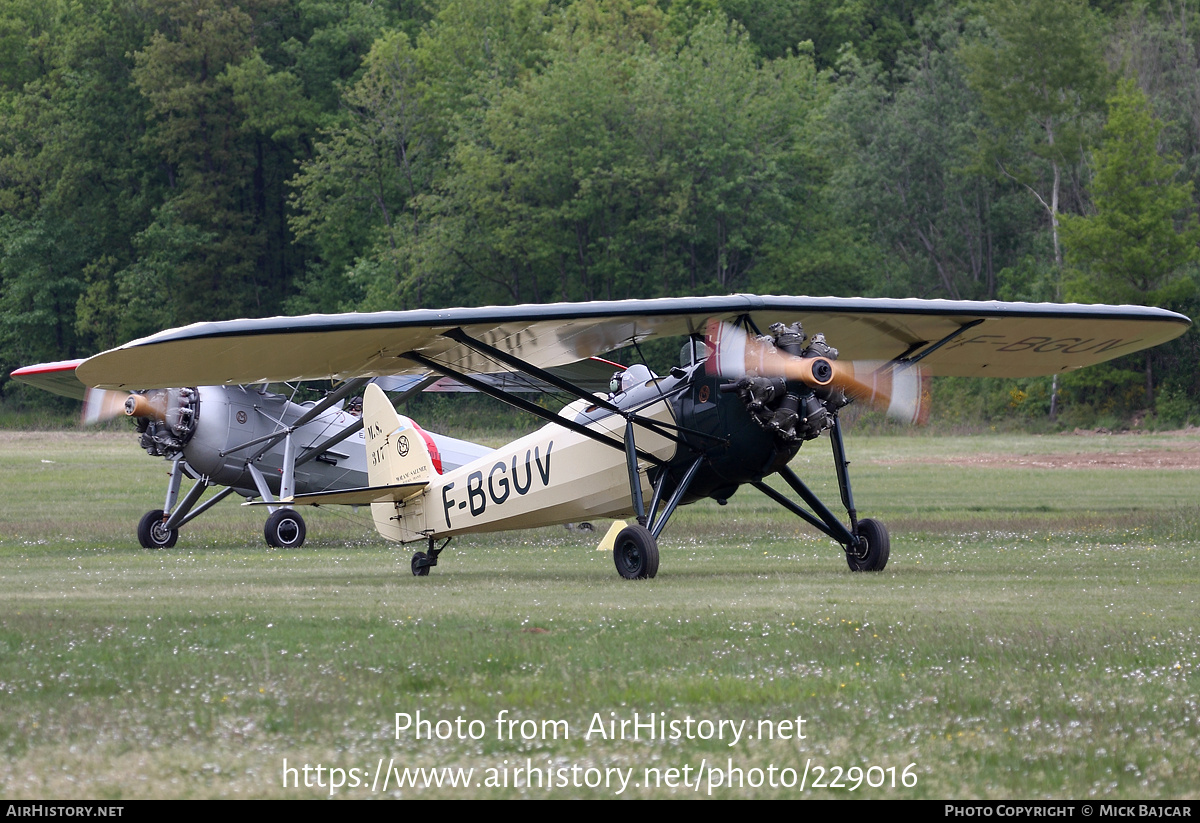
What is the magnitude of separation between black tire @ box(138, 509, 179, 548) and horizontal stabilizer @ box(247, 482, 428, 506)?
17.3 feet

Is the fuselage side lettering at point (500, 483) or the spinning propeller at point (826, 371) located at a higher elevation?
the spinning propeller at point (826, 371)

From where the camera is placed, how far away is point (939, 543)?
18.4m

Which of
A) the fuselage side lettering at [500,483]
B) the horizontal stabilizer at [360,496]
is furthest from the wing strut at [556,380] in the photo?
the horizontal stabilizer at [360,496]

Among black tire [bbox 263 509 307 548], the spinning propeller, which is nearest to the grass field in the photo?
the spinning propeller

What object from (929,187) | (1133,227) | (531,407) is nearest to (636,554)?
(531,407)

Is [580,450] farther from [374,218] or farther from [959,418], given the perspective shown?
[374,218]

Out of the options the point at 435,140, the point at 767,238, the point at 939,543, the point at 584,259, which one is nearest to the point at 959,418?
the point at 767,238

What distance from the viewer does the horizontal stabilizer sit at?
1553 cm

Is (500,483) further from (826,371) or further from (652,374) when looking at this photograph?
(826,371)

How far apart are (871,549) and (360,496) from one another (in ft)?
19.7

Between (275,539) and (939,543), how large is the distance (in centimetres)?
941

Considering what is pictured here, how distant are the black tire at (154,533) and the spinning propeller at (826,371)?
36.5 feet

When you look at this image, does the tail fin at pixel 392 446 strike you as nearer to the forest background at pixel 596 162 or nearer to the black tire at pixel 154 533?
the black tire at pixel 154 533

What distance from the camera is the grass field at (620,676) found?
18.8ft
